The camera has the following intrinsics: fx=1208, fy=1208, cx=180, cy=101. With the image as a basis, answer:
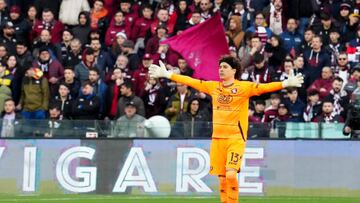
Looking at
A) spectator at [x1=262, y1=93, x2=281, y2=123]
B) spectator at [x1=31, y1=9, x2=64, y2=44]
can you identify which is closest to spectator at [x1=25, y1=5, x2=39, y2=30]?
spectator at [x1=31, y1=9, x2=64, y2=44]

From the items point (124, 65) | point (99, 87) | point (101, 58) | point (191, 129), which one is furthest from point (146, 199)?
point (101, 58)

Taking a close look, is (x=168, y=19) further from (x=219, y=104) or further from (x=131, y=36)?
(x=219, y=104)

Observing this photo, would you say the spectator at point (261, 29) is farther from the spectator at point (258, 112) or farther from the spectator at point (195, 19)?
the spectator at point (258, 112)

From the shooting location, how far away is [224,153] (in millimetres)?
17094

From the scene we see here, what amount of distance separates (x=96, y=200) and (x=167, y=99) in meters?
3.84

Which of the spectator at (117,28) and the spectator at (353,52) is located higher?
the spectator at (117,28)

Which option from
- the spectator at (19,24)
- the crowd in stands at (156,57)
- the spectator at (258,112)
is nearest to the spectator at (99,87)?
the crowd in stands at (156,57)

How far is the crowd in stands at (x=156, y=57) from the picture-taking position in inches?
917

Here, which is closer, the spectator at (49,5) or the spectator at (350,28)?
the spectator at (350,28)

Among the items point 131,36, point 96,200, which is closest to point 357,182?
point 96,200

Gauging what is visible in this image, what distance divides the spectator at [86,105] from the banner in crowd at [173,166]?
162 cm

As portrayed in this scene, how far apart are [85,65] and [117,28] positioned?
5.22 ft

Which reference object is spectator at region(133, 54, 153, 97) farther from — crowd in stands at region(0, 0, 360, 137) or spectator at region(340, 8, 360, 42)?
spectator at region(340, 8, 360, 42)

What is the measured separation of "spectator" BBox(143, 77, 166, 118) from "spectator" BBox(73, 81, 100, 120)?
3.30 ft
